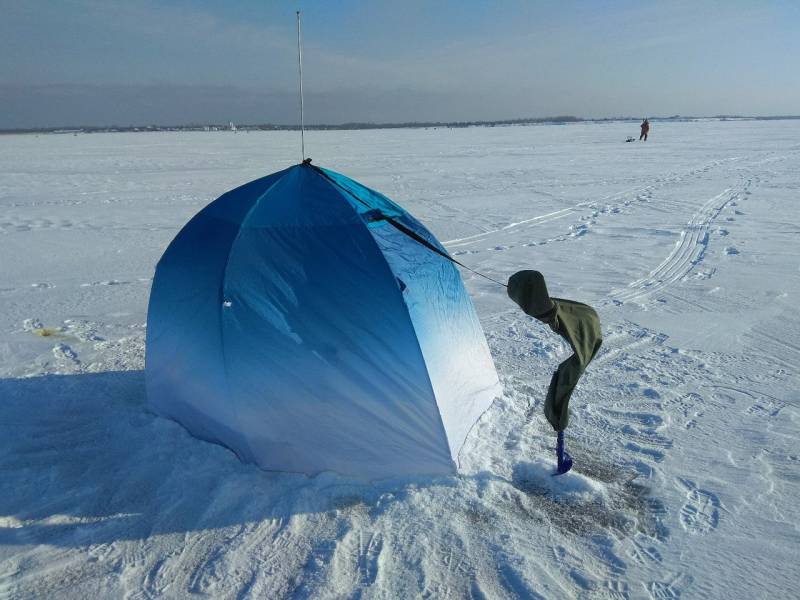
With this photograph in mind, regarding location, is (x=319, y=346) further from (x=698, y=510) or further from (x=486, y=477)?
(x=698, y=510)

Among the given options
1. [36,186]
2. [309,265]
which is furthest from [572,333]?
[36,186]

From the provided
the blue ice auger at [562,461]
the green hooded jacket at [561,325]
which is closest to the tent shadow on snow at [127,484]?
the blue ice auger at [562,461]

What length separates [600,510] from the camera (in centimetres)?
342

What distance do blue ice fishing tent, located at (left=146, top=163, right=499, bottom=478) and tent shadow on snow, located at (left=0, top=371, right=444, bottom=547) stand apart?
0.16m

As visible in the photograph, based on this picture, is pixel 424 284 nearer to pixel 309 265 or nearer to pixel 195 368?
pixel 309 265

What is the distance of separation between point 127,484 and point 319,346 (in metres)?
1.44

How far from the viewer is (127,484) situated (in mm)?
3572

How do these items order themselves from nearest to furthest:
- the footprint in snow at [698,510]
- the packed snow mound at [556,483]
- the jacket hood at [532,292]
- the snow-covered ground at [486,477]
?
the snow-covered ground at [486,477]
the jacket hood at [532,292]
the footprint in snow at [698,510]
the packed snow mound at [556,483]

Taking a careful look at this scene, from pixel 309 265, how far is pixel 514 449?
1.82 meters

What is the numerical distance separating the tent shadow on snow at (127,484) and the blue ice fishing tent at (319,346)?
0.52ft

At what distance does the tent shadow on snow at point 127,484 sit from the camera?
10.7 ft

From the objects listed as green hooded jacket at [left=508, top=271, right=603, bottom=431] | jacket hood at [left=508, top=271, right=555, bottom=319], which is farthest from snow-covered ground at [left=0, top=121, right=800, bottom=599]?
jacket hood at [left=508, top=271, right=555, bottom=319]

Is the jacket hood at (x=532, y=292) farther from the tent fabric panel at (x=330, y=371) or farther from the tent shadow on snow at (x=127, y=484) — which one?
the tent shadow on snow at (x=127, y=484)

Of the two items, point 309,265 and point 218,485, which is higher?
point 309,265
